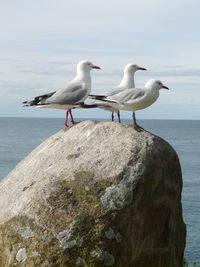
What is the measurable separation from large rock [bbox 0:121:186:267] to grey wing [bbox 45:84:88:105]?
154 centimetres

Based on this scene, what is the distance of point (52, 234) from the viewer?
25.8 feet

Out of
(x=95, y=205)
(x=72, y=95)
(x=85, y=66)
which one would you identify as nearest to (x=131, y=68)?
(x=85, y=66)

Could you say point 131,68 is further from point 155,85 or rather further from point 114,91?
point 155,85

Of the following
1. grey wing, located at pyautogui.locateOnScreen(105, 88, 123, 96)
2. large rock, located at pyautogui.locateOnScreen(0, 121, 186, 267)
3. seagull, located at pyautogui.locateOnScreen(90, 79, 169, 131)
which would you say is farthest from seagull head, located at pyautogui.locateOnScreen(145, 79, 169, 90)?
large rock, located at pyautogui.locateOnScreen(0, 121, 186, 267)

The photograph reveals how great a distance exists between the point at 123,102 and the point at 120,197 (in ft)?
7.15

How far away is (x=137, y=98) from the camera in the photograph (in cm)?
950

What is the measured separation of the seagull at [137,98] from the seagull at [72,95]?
0.66 metres

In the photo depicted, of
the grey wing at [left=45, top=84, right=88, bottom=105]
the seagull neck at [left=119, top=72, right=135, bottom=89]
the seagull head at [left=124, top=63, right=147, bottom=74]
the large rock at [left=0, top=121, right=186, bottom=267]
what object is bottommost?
the large rock at [left=0, top=121, right=186, bottom=267]

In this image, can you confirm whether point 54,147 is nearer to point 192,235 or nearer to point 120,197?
point 120,197

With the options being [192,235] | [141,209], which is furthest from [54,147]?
[192,235]

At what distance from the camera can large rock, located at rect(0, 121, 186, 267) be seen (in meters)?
7.88

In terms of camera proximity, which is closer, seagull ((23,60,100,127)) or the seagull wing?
the seagull wing

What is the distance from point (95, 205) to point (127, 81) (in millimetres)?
3612

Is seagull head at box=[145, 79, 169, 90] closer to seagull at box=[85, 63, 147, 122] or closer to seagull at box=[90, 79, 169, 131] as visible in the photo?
seagull at box=[90, 79, 169, 131]
